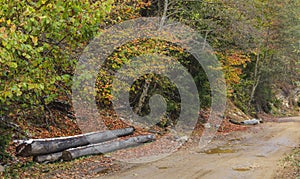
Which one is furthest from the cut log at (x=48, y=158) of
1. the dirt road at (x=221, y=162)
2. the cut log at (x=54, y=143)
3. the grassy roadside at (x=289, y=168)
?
the grassy roadside at (x=289, y=168)

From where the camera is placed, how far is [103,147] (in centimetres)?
1061

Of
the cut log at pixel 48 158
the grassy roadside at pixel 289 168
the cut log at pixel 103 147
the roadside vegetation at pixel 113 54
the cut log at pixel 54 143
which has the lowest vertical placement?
the grassy roadside at pixel 289 168

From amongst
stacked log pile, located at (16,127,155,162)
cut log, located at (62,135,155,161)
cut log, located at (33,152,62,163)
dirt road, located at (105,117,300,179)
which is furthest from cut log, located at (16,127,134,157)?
dirt road, located at (105,117,300,179)

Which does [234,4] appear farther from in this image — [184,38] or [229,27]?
[184,38]

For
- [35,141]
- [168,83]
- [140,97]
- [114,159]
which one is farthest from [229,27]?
[35,141]

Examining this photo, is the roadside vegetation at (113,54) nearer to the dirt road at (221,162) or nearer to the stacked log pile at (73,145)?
the stacked log pile at (73,145)

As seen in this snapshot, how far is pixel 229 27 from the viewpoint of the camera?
16.2m

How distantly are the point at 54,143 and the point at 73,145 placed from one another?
813mm

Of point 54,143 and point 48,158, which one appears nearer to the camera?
point 48,158

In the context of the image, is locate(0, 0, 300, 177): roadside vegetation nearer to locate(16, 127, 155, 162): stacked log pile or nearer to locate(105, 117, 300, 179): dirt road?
locate(16, 127, 155, 162): stacked log pile

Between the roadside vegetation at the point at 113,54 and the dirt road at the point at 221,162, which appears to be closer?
the roadside vegetation at the point at 113,54

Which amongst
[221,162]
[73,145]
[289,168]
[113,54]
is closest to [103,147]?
[73,145]

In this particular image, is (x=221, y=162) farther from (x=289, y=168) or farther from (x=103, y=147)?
(x=103, y=147)

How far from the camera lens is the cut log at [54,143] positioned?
343 inches
